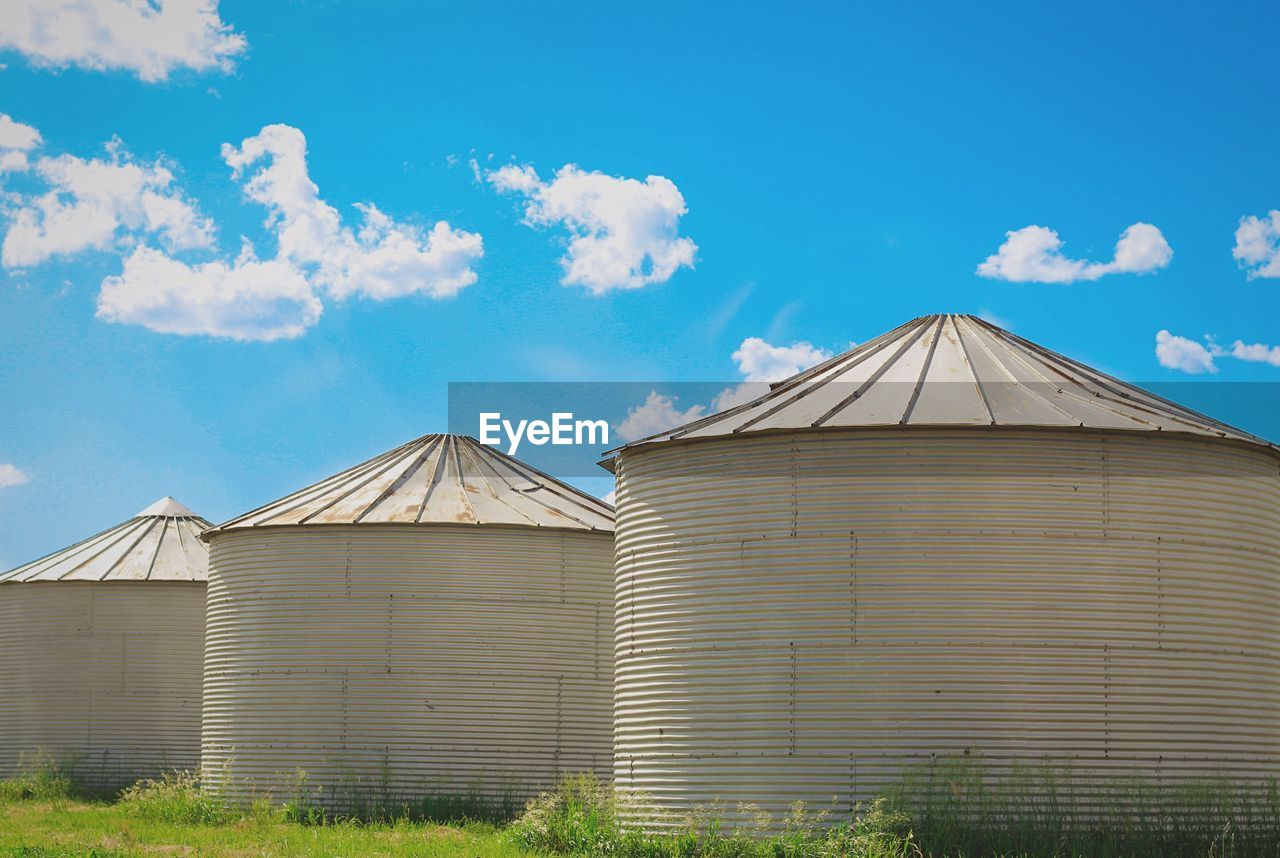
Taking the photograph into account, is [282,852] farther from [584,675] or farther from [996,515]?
[996,515]

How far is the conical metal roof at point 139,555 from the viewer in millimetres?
40656

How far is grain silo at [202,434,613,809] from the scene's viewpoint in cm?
2986

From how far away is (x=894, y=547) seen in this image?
70.0 feet

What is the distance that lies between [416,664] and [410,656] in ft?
0.62

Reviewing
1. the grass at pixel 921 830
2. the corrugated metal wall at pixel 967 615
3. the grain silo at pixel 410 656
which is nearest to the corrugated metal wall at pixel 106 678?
the grain silo at pixel 410 656

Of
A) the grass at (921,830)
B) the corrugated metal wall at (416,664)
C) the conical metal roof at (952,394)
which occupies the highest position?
the conical metal roof at (952,394)

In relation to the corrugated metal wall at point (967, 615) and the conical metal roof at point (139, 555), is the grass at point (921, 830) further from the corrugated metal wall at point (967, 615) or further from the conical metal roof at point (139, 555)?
the conical metal roof at point (139, 555)

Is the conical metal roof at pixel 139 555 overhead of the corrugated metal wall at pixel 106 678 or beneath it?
overhead

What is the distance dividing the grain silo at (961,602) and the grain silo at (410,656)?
757cm

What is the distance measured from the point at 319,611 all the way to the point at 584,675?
525 centimetres

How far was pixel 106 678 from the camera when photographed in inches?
1559

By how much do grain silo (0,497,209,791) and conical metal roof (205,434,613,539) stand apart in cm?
769

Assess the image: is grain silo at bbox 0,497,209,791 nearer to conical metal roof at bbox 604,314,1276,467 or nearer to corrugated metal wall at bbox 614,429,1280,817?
conical metal roof at bbox 604,314,1276,467

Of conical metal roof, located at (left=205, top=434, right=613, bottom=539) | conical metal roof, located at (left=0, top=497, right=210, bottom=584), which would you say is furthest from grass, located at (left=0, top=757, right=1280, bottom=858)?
conical metal roof, located at (left=0, top=497, right=210, bottom=584)
